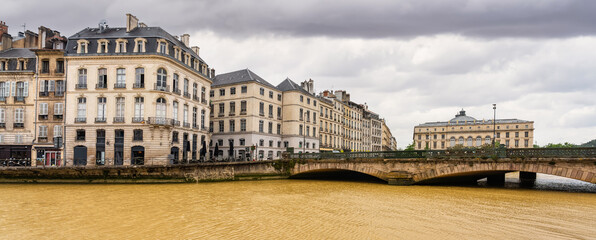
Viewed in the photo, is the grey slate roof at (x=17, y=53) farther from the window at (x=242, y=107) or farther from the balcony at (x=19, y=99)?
the window at (x=242, y=107)

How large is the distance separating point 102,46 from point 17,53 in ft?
44.3

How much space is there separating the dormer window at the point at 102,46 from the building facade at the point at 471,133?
8212 centimetres

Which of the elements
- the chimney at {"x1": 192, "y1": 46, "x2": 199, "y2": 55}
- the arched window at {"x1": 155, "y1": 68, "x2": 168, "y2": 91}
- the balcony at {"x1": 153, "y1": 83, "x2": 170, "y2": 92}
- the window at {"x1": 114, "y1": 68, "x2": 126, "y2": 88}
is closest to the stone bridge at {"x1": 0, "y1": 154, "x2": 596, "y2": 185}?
the balcony at {"x1": 153, "y1": 83, "x2": 170, "y2": 92}

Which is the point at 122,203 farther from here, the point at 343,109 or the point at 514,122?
the point at 514,122

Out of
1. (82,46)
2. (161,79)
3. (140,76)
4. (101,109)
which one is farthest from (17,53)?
(161,79)

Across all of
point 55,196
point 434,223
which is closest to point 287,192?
point 434,223

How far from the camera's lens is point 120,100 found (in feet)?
126

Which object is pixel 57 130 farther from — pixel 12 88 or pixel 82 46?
pixel 82 46

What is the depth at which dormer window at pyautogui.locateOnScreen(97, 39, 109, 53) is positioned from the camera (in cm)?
3856

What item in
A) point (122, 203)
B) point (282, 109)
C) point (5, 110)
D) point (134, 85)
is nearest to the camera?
point (122, 203)

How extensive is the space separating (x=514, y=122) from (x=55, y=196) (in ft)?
366

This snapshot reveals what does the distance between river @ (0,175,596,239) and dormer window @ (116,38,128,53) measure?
660 inches

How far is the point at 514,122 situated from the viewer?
10569cm

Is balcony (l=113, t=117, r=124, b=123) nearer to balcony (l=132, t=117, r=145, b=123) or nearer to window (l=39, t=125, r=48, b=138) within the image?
balcony (l=132, t=117, r=145, b=123)
